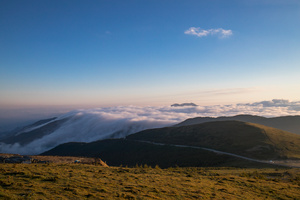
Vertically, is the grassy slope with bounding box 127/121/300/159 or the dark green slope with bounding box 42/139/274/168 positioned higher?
the grassy slope with bounding box 127/121/300/159

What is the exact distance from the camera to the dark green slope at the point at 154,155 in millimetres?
60469

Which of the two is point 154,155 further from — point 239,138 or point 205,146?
point 239,138

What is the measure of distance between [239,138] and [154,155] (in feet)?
135

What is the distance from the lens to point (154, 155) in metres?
89.1

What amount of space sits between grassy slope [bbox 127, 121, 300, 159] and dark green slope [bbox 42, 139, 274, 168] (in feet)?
37.5

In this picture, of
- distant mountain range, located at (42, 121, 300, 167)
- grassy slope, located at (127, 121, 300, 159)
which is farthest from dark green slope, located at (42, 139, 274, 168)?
grassy slope, located at (127, 121, 300, 159)

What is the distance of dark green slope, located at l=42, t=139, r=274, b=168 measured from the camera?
198 feet

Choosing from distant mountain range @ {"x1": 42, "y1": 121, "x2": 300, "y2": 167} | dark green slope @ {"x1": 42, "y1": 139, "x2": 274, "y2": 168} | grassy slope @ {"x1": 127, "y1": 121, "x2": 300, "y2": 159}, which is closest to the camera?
dark green slope @ {"x1": 42, "y1": 139, "x2": 274, "y2": 168}

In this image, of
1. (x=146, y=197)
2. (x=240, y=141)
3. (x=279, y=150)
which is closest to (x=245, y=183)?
(x=146, y=197)

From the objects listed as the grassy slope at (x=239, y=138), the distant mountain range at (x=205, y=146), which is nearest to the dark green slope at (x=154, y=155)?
the distant mountain range at (x=205, y=146)

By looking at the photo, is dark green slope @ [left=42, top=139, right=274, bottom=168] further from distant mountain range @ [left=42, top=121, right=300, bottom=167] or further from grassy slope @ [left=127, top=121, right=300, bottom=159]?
grassy slope @ [left=127, top=121, right=300, bottom=159]

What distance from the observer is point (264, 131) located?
89.1 meters

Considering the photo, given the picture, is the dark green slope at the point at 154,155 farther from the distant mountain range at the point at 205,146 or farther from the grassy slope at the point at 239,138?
the grassy slope at the point at 239,138

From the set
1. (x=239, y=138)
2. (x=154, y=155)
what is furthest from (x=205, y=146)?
(x=154, y=155)
